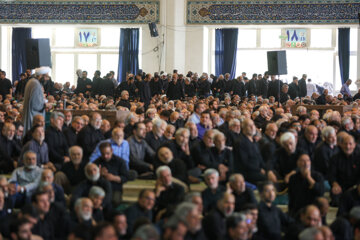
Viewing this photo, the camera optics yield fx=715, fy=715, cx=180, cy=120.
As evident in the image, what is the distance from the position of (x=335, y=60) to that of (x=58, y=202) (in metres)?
18.4

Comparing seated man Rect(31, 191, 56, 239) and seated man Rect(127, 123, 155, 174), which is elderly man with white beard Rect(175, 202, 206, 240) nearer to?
seated man Rect(31, 191, 56, 239)

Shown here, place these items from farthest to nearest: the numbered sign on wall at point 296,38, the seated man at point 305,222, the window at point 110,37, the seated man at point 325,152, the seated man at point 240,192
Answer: the window at point 110,37
the numbered sign on wall at point 296,38
the seated man at point 325,152
the seated man at point 240,192
the seated man at point 305,222

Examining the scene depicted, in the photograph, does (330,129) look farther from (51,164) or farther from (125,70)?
(125,70)

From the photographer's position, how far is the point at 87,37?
2505 centimetres

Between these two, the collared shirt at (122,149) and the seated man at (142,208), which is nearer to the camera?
the seated man at (142,208)

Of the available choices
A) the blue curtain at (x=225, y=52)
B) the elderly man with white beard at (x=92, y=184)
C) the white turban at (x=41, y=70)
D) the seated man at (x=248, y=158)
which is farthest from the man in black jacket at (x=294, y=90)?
the elderly man with white beard at (x=92, y=184)

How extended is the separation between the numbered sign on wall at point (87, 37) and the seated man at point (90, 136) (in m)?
15.6

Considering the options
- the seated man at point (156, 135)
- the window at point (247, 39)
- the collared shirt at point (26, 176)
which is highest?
the window at point (247, 39)

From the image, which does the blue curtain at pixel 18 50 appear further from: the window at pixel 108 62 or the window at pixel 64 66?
the window at pixel 108 62

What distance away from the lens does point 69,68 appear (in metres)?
25.4

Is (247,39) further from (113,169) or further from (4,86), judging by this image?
(113,169)

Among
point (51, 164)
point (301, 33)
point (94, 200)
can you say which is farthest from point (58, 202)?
point (301, 33)

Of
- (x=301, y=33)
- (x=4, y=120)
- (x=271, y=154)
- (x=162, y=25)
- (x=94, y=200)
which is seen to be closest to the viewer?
(x=94, y=200)

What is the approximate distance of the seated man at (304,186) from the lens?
770 cm
